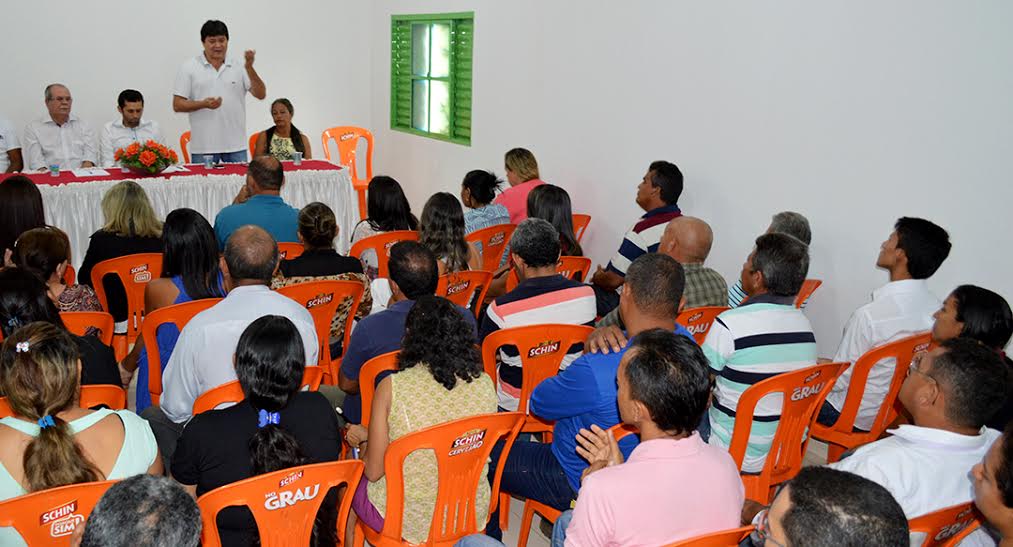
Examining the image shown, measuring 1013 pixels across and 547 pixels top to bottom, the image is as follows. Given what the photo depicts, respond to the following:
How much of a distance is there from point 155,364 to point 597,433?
6.80ft

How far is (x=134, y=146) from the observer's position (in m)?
6.27

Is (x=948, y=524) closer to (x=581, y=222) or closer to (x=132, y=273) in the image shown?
Result: (x=132, y=273)

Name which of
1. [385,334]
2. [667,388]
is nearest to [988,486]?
[667,388]

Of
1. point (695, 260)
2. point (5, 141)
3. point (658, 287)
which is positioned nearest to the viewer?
point (658, 287)

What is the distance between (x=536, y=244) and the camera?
3.51m

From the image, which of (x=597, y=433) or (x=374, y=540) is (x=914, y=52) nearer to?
(x=597, y=433)

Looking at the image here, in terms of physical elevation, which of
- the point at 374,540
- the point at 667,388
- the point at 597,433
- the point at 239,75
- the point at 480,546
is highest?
the point at 239,75

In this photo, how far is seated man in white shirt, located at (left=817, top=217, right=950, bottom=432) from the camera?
3.48 metres

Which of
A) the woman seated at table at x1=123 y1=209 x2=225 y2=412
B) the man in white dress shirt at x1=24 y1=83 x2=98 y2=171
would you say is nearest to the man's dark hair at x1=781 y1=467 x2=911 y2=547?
the woman seated at table at x1=123 y1=209 x2=225 y2=412

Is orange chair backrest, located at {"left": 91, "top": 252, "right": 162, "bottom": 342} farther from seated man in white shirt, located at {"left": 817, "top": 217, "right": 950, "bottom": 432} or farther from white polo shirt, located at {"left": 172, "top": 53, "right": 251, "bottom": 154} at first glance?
white polo shirt, located at {"left": 172, "top": 53, "right": 251, "bottom": 154}

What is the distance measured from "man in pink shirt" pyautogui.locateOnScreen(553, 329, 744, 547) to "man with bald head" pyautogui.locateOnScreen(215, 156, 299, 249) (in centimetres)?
330

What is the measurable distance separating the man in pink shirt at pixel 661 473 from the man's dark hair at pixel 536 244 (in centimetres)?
137

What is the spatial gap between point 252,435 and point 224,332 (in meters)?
0.82

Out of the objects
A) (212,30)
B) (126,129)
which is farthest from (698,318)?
(126,129)
